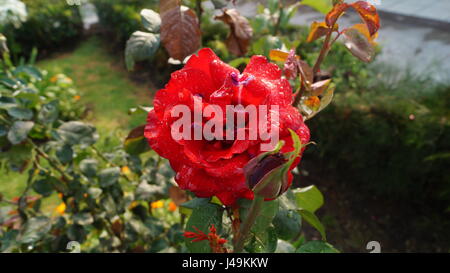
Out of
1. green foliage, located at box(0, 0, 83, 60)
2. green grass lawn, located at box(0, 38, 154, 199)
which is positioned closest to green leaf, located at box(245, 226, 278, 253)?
green grass lawn, located at box(0, 38, 154, 199)

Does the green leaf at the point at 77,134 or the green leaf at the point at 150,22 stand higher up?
the green leaf at the point at 150,22

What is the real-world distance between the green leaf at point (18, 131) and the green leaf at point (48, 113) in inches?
3.2

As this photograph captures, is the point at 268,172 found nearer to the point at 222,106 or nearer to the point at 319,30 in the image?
the point at 222,106

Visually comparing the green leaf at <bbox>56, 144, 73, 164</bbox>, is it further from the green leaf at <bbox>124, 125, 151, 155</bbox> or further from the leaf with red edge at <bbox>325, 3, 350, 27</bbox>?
the leaf with red edge at <bbox>325, 3, 350, 27</bbox>

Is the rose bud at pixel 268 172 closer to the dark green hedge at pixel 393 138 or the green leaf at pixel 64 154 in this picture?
the green leaf at pixel 64 154

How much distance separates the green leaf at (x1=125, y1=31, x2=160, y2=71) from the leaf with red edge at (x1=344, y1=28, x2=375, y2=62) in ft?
1.33

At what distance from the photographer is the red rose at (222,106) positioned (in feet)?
1.40

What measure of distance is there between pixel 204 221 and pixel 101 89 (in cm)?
362

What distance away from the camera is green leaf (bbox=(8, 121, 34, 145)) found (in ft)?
2.81

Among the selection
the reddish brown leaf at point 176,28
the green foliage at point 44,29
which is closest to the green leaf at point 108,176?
the reddish brown leaf at point 176,28

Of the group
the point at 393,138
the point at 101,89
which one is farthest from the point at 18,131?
the point at 101,89

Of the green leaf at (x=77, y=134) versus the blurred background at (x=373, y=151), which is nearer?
the green leaf at (x=77, y=134)

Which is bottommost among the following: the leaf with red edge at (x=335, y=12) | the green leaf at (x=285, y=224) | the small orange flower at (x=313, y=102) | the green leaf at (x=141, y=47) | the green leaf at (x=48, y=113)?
the green leaf at (x=48, y=113)

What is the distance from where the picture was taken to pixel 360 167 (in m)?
2.26
